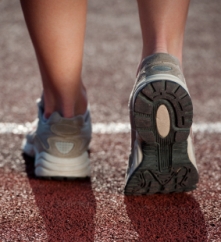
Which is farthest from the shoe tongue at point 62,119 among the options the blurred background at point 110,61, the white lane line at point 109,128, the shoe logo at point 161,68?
the blurred background at point 110,61

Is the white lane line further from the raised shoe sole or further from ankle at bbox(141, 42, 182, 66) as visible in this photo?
ankle at bbox(141, 42, 182, 66)

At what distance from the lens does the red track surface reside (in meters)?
1.46

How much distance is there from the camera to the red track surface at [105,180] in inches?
57.6

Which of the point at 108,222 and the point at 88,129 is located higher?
the point at 88,129

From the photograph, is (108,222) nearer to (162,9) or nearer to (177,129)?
(177,129)

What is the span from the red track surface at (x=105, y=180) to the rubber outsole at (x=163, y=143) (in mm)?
74

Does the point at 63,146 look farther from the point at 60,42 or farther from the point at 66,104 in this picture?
the point at 60,42

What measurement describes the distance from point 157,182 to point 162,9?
546mm

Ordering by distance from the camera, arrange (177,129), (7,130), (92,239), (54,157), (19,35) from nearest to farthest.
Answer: (92,239)
(177,129)
(54,157)
(7,130)
(19,35)

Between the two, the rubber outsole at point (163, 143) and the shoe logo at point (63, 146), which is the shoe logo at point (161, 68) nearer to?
the rubber outsole at point (163, 143)

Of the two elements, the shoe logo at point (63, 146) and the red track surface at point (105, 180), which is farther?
the shoe logo at point (63, 146)

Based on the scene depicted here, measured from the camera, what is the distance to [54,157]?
1797mm

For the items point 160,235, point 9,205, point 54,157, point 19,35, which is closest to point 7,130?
point 54,157

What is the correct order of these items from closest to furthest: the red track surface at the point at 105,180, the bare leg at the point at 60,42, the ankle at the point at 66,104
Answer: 1. the red track surface at the point at 105,180
2. the bare leg at the point at 60,42
3. the ankle at the point at 66,104
